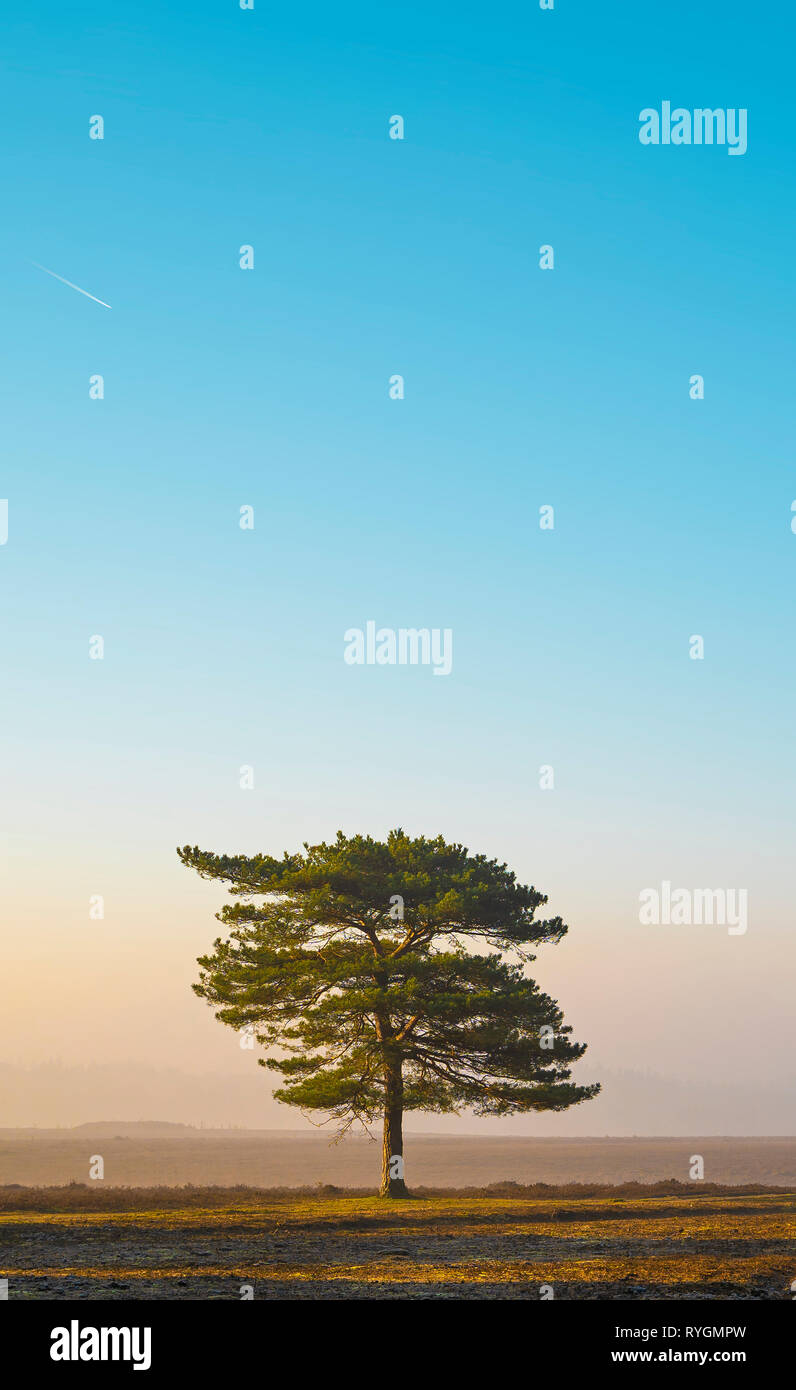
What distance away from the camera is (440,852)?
41.5 meters

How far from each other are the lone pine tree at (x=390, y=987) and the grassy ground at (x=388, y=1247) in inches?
149

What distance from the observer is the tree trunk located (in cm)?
3712

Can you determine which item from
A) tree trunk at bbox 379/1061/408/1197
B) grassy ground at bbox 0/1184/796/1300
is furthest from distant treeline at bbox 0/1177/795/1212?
tree trunk at bbox 379/1061/408/1197

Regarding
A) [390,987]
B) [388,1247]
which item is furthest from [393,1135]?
[388,1247]

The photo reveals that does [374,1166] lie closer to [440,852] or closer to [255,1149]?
[255,1149]

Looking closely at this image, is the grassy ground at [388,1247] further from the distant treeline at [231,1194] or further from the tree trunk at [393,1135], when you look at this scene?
the tree trunk at [393,1135]

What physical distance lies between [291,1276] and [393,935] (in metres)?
25.0

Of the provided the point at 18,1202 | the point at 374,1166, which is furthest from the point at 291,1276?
the point at 374,1166

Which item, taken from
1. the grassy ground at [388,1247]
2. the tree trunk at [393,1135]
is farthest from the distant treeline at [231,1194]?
the tree trunk at [393,1135]

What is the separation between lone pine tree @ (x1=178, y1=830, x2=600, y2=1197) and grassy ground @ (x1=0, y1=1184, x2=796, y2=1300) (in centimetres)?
379

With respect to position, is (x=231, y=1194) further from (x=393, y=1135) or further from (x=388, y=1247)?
(x=388, y=1247)

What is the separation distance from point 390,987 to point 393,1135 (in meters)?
5.33
